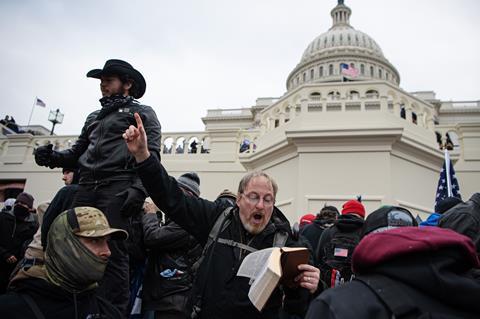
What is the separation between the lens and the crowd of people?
1.22 meters

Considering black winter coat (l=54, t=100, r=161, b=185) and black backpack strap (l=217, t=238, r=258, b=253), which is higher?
black winter coat (l=54, t=100, r=161, b=185)

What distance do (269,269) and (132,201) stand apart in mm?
1593

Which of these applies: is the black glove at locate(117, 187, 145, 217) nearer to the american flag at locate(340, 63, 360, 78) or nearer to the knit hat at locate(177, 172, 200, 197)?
the knit hat at locate(177, 172, 200, 197)

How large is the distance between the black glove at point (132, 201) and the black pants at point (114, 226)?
9 centimetres

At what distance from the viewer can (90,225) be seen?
236 centimetres

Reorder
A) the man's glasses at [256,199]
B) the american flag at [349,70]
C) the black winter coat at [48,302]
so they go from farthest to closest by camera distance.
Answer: the american flag at [349,70]
the man's glasses at [256,199]
the black winter coat at [48,302]

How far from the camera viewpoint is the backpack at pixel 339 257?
11.9 ft

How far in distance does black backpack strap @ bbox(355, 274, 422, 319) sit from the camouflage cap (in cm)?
171

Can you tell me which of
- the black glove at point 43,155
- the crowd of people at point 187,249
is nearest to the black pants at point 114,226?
the crowd of people at point 187,249

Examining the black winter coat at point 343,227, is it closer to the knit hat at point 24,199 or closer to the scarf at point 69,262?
the scarf at point 69,262

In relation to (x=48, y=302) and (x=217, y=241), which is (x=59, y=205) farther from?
(x=217, y=241)

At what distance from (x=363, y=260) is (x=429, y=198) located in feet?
33.6

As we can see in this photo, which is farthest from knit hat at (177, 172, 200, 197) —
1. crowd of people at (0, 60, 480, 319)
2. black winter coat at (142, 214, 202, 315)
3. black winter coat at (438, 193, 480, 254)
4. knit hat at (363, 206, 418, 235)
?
black winter coat at (438, 193, 480, 254)

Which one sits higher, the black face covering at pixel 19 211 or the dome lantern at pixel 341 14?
the dome lantern at pixel 341 14
